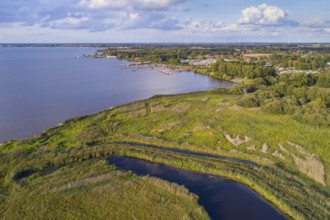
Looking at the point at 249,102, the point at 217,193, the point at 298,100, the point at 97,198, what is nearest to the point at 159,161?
the point at 217,193

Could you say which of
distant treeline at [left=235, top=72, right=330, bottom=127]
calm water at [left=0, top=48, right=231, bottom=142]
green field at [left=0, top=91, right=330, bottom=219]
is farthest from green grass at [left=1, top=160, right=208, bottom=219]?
distant treeline at [left=235, top=72, right=330, bottom=127]

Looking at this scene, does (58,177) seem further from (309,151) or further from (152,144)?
(309,151)

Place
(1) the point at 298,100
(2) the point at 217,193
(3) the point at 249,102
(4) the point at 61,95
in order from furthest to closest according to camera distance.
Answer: (4) the point at 61,95 < (1) the point at 298,100 < (3) the point at 249,102 < (2) the point at 217,193

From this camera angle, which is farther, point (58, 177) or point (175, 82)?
point (175, 82)

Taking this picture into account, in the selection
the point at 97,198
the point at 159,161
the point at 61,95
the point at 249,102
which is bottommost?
the point at 61,95

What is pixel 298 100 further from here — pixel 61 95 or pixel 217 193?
pixel 61 95

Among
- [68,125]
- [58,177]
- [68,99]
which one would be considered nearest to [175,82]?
[68,99]
